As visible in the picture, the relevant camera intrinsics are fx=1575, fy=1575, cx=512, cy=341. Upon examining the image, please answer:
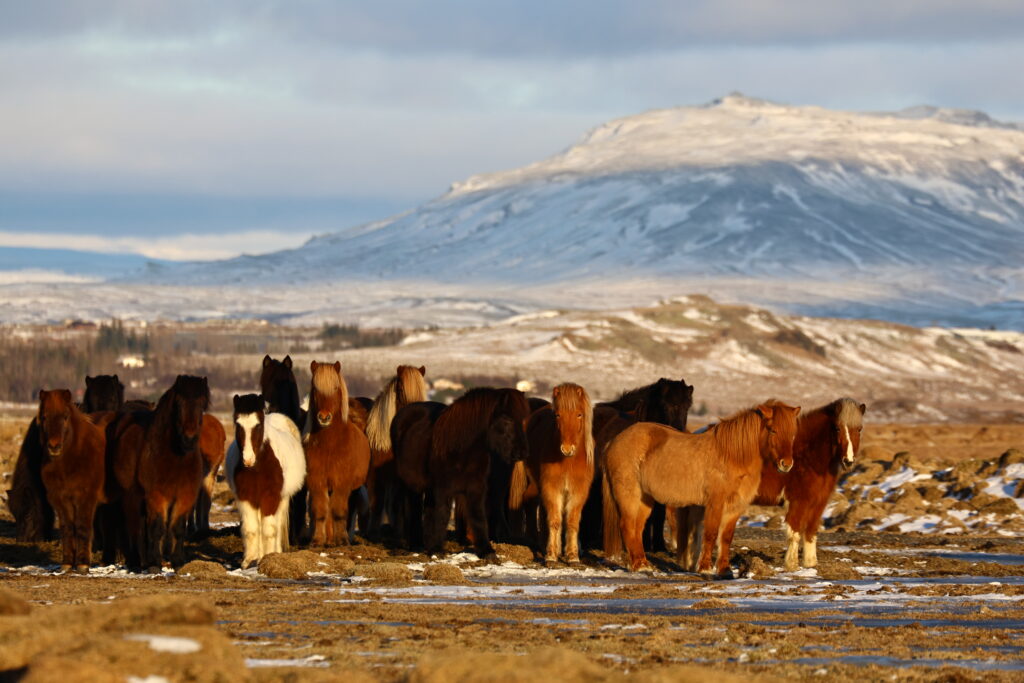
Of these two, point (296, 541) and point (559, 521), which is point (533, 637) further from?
point (296, 541)

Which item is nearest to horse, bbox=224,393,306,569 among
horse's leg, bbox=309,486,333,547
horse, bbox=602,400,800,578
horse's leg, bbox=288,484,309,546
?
horse's leg, bbox=309,486,333,547

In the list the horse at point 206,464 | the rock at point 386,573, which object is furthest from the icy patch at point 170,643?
the horse at point 206,464

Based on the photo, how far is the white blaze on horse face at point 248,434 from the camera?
1543 cm

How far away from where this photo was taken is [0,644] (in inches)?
312

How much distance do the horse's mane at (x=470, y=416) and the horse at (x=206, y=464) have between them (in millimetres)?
2803

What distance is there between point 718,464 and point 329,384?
4412 millimetres

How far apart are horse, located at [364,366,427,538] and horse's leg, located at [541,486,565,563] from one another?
2672 millimetres

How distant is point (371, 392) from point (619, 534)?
65.5 meters

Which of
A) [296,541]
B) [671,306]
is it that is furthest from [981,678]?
[671,306]

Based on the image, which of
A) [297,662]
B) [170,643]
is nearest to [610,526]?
[297,662]

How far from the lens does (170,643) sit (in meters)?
7.62

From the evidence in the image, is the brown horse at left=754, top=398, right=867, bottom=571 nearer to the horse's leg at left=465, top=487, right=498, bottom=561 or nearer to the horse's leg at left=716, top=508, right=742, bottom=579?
the horse's leg at left=716, top=508, right=742, bottom=579

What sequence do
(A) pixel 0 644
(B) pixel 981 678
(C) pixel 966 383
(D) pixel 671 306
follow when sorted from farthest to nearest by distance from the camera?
1. (D) pixel 671 306
2. (C) pixel 966 383
3. (B) pixel 981 678
4. (A) pixel 0 644

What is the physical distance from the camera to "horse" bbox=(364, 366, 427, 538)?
1922cm
